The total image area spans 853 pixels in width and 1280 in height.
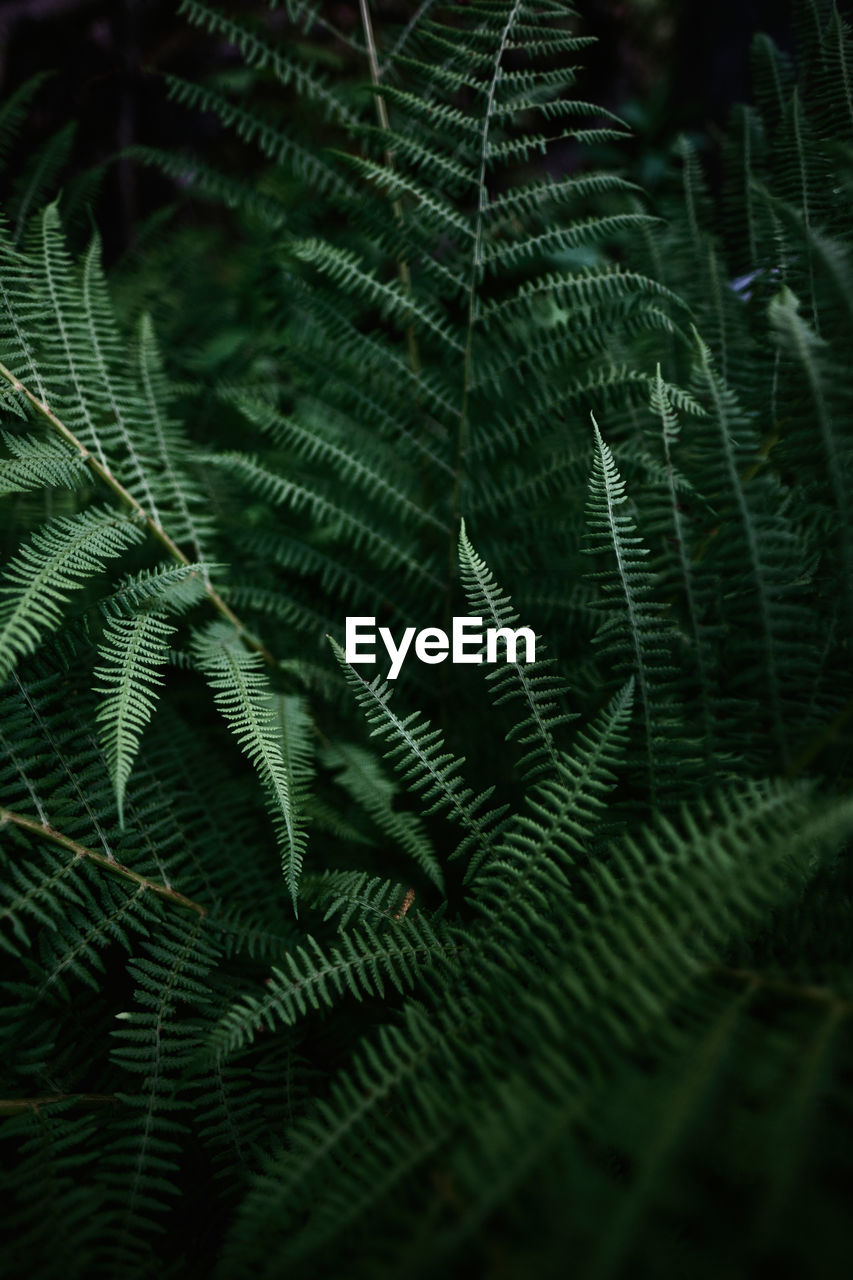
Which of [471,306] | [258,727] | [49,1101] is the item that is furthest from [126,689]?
[471,306]

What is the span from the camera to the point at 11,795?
1021 mm

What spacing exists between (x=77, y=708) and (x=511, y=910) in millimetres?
720

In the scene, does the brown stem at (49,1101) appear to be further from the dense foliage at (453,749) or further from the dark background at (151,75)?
the dark background at (151,75)

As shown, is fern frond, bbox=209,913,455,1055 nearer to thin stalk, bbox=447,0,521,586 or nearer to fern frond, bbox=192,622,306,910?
fern frond, bbox=192,622,306,910

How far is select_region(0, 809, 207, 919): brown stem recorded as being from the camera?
3.01 feet

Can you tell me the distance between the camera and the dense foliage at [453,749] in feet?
1.89

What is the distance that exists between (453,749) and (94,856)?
2.00ft

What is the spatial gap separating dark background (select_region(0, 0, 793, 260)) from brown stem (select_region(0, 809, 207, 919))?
2.04 m

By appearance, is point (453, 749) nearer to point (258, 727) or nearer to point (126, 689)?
point (258, 727)

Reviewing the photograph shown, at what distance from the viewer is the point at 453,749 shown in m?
1.26

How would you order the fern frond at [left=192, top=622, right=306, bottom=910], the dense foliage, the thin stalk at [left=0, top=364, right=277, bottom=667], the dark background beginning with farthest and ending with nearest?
the dark background < the thin stalk at [left=0, top=364, right=277, bottom=667] < the fern frond at [left=192, top=622, right=306, bottom=910] < the dense foliage

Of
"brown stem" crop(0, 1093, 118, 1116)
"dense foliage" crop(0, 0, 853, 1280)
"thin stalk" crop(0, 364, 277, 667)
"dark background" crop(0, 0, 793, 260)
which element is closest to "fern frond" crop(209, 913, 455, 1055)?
"dense foliage" crop(0, 0, 853, 1280)

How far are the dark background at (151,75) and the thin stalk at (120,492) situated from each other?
4.66ft

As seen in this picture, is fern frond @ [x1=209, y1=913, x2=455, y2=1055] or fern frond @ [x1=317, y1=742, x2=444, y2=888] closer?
fern frond @ [x1=209, y1=913, x2=455, y2=1055]
